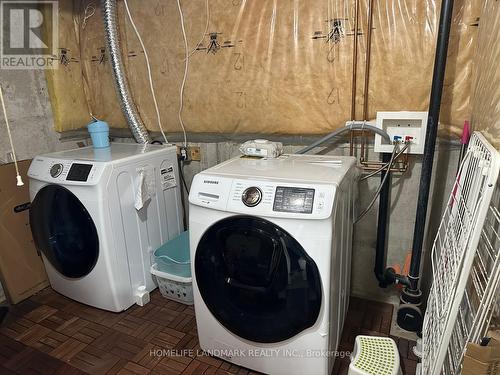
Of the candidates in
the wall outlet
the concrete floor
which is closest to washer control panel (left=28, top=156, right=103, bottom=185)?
the wall outlet

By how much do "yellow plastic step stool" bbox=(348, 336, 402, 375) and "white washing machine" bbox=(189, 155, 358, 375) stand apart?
0.11 meters

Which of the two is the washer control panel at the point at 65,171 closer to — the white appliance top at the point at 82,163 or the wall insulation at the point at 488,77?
the white appliance top at the point at 82,163

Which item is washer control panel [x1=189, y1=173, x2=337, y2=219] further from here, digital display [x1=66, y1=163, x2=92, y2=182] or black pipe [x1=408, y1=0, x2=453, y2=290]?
digital display [x1=66, y1=163, x2=92, y2=182]

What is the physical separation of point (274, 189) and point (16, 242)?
5.62ft

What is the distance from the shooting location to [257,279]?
1.19 meters

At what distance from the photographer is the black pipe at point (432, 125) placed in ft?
3.92

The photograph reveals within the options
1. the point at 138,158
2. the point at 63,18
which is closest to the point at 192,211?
the point at 138,158

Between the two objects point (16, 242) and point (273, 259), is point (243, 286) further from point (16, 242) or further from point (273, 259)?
point (16, 242)

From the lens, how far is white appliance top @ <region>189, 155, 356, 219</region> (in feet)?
3.53

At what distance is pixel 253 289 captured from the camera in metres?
1.20

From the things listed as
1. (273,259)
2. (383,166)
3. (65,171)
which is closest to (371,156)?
(383,166)

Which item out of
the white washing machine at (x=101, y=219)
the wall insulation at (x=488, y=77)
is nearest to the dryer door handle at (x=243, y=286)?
the white washing machine at (x=101, y=219)

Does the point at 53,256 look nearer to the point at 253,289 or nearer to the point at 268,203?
the point at 253,289

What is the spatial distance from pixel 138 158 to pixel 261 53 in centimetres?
88
